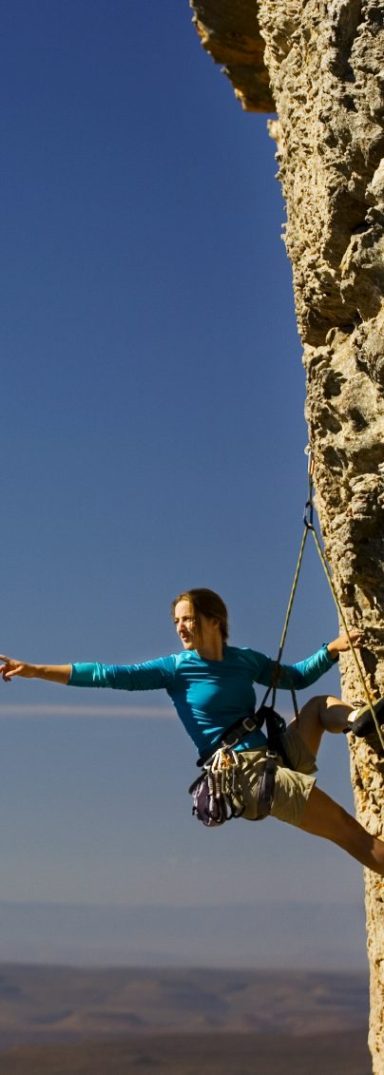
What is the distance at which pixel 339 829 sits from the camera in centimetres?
819

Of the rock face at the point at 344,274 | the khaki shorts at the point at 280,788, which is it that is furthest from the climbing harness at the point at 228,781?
the rock face at the point at 344,274

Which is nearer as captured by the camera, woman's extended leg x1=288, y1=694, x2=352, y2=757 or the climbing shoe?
the climbing shoe

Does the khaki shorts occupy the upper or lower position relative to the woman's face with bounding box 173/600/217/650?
lower

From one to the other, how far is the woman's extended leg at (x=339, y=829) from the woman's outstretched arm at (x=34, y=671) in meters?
1.60

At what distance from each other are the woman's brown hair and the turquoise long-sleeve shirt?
193 millimetres

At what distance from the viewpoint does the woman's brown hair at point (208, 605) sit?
27.2ft

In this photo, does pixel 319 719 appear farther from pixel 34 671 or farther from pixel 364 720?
pixel 34 671

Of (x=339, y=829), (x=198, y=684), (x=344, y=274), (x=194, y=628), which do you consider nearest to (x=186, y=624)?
(x=194, y=628)

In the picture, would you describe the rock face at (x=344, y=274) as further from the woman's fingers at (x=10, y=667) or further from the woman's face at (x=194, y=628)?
the woman's fingers at (x=10, y=667)

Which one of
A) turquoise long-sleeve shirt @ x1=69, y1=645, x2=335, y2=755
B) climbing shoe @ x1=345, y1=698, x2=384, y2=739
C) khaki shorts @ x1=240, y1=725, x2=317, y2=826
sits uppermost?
turquoise long-sleeve shirt @ x1=69, y1=645, x2=335, y2=755

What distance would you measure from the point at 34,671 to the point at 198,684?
968mm

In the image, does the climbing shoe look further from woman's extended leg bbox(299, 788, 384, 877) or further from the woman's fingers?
the woman's fingers

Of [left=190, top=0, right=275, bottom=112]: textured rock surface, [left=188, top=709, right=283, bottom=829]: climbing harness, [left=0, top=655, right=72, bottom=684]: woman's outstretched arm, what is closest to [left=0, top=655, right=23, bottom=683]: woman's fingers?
[left=0, top=655, right=72, bottom=684]: woman's outstretched arm

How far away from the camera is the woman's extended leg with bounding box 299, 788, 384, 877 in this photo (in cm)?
812
